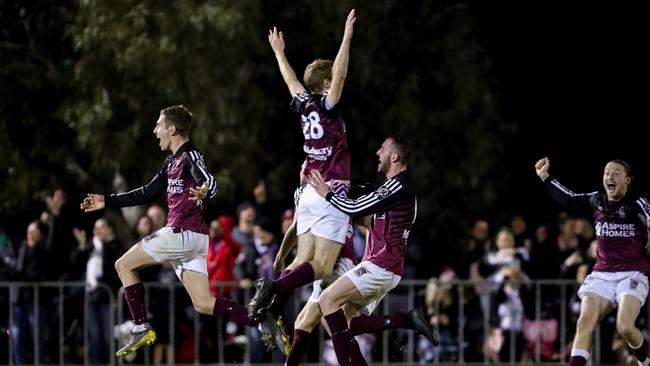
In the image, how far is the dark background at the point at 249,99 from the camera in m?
23.1

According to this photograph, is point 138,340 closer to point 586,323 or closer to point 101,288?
point 586,323

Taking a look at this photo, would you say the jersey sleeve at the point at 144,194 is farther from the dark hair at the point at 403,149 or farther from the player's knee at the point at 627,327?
the player's knee at the point at 627,327

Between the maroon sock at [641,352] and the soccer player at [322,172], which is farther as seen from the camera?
the maroon sock at [641,352]

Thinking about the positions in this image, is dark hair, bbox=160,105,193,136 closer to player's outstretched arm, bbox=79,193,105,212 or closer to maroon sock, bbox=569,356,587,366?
player's outstretched arm, bbox=79,193,105,212

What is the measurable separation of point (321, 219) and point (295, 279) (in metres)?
0.62

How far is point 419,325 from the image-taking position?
592 inches

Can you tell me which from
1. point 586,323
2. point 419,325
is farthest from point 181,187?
point 586,323

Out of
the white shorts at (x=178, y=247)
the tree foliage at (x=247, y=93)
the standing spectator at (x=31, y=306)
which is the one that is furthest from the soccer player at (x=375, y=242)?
the tree foliage at (x=247, y=93)

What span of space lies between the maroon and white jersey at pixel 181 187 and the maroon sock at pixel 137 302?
65 cm

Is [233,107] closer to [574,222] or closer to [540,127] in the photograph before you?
[574,222]

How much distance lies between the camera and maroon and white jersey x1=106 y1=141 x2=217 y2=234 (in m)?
14.8

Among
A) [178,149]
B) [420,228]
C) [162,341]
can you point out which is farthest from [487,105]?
[178,149]

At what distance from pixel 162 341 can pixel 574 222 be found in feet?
18.3

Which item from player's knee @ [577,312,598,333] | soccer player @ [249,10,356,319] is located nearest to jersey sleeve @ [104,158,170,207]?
soccer player @ [249,10,356,319]
